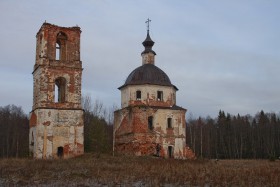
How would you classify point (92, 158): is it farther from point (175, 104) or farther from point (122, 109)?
point (175, 104)

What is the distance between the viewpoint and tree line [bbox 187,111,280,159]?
54656mm

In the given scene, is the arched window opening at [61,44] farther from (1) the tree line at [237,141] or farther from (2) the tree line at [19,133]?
(1) the tree line at [237,141]

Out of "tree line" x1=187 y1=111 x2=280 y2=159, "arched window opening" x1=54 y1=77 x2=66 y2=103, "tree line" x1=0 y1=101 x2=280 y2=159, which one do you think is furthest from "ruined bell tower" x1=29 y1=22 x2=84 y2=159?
"tree line" x1=187 y1=111 x2=280 y2=159

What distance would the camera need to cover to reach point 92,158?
86.9 ft

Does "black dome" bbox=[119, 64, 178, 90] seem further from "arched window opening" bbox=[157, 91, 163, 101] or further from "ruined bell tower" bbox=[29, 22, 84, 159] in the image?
"ruined bell tower" bbox=[29, 22, 84, 159]

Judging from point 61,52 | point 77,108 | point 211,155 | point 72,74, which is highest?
point 61,52

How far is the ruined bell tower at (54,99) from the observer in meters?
27.2

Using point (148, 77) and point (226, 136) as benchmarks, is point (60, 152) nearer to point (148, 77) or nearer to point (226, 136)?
point (148, 77)

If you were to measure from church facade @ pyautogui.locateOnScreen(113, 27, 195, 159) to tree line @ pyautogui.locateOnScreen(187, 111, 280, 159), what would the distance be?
2109cm

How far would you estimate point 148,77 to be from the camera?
34.0 meters

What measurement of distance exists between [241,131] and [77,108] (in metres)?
35.1

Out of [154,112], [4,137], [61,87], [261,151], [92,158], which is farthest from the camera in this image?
[261,151]

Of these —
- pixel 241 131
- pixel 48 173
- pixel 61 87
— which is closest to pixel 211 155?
pixel 241 131

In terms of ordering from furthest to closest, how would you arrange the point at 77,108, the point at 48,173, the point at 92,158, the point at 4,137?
the point at 4,137 < the point at 77,108 < the point at 92,158 < the point at 48,173
